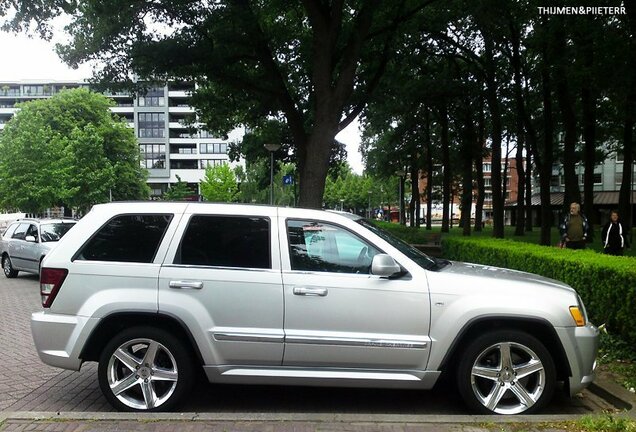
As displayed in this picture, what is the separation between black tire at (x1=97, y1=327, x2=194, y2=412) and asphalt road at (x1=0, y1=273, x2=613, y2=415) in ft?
0.99

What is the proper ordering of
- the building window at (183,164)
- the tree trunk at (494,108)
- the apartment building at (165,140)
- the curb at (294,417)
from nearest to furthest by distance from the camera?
1. the curb at (294,417)
2. the tree trunk at (494,108)
3. the apartment building at (165,140)
4. the building window at (183,164)

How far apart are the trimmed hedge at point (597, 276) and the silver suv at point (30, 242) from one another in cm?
1077

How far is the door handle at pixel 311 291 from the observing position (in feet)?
14.2

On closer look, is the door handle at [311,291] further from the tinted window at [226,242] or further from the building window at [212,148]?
the building window at [212,148]

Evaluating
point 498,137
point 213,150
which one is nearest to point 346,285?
point 498,137

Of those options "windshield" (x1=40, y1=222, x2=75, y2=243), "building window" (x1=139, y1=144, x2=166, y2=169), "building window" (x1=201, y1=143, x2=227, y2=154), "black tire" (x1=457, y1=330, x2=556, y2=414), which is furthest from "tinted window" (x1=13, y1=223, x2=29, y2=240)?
"building window" (x1=201, y1=143, x2=227, y2=154)

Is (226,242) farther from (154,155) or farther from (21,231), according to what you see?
(154,155)

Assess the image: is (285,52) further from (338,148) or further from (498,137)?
(338,148)

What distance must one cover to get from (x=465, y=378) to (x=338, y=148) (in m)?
30.2

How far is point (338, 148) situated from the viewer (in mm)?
33969

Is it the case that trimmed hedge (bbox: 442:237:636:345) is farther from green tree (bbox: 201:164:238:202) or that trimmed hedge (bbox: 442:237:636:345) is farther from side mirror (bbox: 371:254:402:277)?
green tree (bbox: 201:164:238:202)

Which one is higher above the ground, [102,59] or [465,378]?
[102,59]

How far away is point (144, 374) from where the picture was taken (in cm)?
445

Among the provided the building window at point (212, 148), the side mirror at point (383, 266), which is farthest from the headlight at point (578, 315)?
the building window at point (212, 148)
